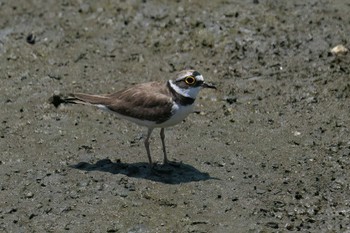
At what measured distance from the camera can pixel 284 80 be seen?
13.4 metres

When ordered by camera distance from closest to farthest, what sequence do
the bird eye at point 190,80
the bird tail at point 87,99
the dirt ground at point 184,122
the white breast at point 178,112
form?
the dirt ground at point 184,122, the white breast at point 178,112, the bird eye at point 190,80, the bird tail at point 87,99

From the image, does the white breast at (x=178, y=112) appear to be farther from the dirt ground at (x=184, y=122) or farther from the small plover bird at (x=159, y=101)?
the dirt ground at (x=184, y=122)

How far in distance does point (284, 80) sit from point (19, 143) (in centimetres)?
439

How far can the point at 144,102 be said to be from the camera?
10.8 metres

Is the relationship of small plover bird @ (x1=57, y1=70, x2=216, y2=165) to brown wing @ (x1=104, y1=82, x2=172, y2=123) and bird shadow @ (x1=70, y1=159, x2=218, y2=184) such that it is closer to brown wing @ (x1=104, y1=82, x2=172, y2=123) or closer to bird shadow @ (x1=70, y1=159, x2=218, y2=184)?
brown wing @ (x1=104, y1=82, x2=172, y2=123)

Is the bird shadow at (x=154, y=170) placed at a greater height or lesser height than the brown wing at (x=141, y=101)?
lesser

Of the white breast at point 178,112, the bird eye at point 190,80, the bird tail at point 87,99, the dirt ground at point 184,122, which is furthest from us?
the bird tail at point 87,99

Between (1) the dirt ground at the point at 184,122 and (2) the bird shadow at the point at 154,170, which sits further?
(2) the bird shadow at the point at 154,170

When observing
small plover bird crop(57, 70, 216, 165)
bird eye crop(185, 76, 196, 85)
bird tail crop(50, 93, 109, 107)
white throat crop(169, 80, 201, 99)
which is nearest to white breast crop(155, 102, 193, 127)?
small plover bird crop(57, 70, 216, 165)

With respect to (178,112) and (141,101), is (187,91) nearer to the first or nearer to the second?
(178,112)

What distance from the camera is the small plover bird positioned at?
418 inches

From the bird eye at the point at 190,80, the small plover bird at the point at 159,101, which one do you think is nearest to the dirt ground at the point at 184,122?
the small plover bird at the point at 159,101

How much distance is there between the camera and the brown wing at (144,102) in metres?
10.6

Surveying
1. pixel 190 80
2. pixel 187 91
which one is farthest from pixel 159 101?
pixel 190 80
